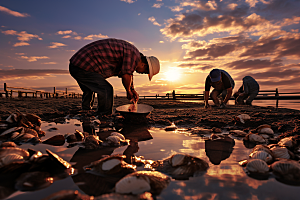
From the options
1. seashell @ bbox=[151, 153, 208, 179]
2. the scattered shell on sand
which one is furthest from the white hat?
seashell @ bbox=[151, 153, 208, 179]

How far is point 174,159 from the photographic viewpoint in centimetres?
136

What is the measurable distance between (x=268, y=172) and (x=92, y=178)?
1.26m

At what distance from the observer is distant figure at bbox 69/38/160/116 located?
400 cm

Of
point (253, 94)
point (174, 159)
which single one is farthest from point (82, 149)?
point (253, 94)

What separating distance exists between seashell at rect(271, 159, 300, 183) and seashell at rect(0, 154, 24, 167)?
6.16 feet

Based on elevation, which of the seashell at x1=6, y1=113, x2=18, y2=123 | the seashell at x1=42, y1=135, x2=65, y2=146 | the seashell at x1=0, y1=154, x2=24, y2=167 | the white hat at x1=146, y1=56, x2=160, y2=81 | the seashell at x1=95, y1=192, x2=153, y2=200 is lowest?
the seashell at x1=42, y1=135, x2=65, y2=146

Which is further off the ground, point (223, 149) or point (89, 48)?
point (89, 48)

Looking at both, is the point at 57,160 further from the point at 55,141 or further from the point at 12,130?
the point at 12,130

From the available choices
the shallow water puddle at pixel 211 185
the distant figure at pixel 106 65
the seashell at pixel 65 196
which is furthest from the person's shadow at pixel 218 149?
the distant figure at pixel 106 65

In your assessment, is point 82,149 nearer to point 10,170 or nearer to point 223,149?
point 10,170

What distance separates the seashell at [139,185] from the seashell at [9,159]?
83 cm

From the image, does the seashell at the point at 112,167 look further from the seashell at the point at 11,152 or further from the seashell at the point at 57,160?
the seashell at the point at 11,152

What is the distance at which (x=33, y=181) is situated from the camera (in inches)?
42.3

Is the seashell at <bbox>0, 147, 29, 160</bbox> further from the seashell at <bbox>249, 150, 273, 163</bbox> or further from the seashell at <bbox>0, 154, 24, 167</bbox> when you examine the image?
the seashell at <bbox>249, 150, 273, 163</bbox>
